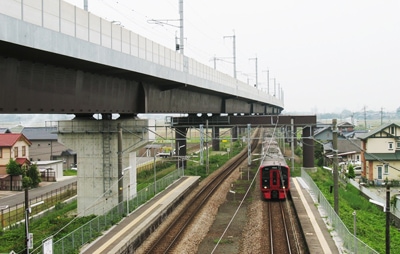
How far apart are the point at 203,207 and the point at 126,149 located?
603 cm

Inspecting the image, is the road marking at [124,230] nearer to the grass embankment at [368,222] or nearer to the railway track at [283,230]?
the railway track at [283,230]

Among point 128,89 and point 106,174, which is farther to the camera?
point 106,174

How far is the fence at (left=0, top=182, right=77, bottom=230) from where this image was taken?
24.6m

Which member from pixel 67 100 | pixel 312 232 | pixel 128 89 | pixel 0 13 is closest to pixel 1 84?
pixel 0 13

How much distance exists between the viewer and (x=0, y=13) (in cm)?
962

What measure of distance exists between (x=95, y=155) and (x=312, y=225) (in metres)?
10.5

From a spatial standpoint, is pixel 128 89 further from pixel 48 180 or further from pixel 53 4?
pixel 48 180

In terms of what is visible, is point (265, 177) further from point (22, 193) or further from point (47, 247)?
point (22, 193)

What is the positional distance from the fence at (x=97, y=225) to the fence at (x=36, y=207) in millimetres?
6431

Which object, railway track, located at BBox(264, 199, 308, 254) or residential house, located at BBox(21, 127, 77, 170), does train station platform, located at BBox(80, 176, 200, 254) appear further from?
residential house, located at BBox(21, 127, 77, 170)

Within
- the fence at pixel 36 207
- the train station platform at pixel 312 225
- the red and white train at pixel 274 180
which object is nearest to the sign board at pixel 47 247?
the train station platform at pixel 312 225

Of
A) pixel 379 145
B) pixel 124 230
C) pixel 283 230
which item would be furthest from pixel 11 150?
pixel 379 145

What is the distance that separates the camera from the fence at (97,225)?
1441cm

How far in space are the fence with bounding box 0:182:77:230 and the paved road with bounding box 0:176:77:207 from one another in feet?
3.47
